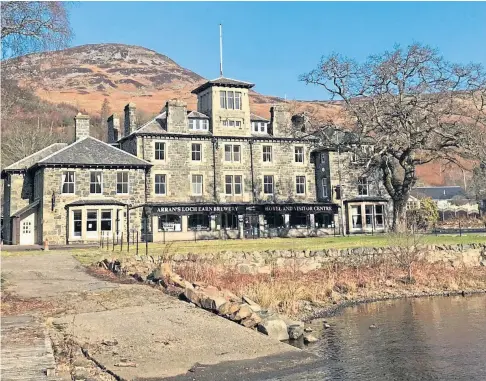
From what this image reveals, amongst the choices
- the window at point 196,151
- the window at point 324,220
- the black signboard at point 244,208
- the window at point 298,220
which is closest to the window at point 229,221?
the black signboard at point 244,208

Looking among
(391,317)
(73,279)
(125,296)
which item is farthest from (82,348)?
(391,317)

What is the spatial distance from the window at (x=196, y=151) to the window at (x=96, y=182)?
847 cm

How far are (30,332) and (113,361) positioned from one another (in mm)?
2044

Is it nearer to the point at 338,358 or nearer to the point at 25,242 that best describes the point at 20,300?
the point at 338,358

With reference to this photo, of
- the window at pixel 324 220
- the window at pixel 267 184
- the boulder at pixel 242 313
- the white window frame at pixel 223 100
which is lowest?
the boulder at pixel 242 313

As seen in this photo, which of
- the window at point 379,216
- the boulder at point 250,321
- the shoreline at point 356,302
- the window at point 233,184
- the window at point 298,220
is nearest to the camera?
the boulder at point 250,321

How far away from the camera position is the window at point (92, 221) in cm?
3975

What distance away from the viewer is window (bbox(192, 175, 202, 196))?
4491 cm

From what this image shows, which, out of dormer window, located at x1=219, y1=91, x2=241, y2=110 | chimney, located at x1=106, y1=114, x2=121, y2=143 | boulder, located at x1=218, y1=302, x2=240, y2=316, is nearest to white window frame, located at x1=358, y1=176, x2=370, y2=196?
dormer window, located at x1=219, y1=91, x2=241, y2=110

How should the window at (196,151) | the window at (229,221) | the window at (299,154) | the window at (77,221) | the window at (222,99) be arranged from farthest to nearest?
the window at (299,154)
the window at (222,99)
the window at (229,221)
the window at (196,151)
the window at (77,221)

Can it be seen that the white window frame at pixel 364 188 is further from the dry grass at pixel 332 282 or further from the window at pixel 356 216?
the dry grass at pixel 332 282

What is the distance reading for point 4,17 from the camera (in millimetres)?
13359

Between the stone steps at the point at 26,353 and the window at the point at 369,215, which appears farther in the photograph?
the window at the point at 369,215

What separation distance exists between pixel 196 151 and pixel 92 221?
36.7 ft
